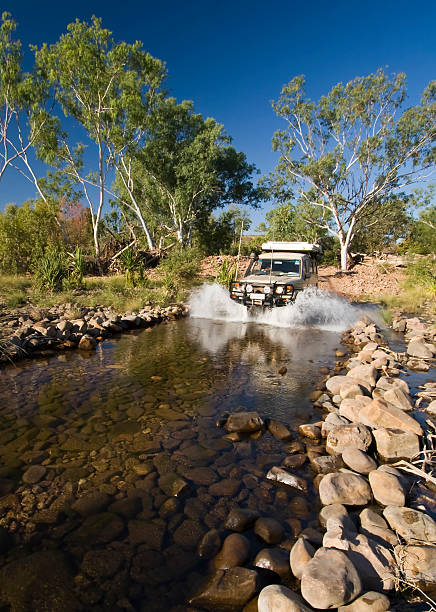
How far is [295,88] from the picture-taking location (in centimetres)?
2475

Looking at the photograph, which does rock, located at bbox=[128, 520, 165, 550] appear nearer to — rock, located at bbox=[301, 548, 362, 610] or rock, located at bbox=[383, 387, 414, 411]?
rock, located at bbox=[301, 548, 362, 610]

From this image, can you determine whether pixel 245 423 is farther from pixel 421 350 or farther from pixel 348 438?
pixel 421 350

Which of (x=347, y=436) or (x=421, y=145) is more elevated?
(x=421, y=145)

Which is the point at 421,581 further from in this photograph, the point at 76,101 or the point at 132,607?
the point at 76,101

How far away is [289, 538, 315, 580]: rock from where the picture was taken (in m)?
2.17

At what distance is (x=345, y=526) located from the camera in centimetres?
246

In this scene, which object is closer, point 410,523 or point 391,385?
point 410,523

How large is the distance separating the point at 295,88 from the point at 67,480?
28.8 m

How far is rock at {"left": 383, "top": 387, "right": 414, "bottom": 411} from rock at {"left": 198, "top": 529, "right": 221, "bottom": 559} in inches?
121

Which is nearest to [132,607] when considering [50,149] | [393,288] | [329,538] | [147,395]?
[329,538]

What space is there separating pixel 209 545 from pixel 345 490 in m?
1.27

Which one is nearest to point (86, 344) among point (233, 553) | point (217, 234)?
point (233, 553)

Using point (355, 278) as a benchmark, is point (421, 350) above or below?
Result: below

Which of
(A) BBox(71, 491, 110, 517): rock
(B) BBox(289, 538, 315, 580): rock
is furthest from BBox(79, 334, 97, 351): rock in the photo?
(B) BBox(289, 538, 315, 580): rock
